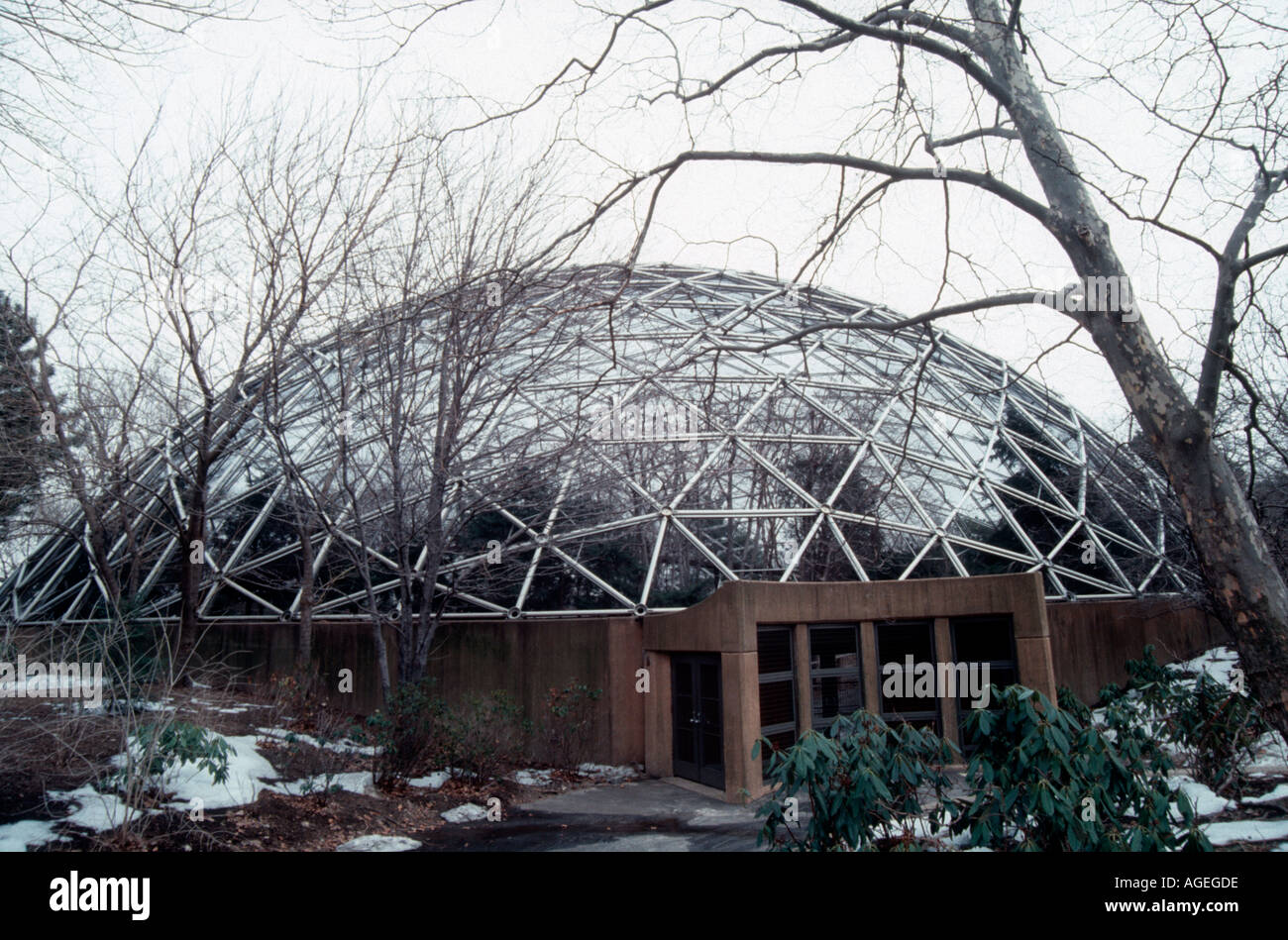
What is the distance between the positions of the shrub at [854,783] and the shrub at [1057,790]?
12.8 inches

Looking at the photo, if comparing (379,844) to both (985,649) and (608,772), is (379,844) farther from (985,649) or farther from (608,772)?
(985,649)

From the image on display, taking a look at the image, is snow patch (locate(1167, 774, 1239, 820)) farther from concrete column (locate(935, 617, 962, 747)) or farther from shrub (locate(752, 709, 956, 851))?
concrete column (locate(935, 617, 962, 747))

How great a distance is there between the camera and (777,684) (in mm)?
11797

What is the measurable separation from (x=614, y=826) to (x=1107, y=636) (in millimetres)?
11834

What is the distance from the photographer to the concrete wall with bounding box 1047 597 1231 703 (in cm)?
1510

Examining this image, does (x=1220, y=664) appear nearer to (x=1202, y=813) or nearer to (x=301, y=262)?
(x=1202, y=813)

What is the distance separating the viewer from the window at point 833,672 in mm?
12312

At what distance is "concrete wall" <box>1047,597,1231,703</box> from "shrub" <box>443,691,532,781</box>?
31.8 ft

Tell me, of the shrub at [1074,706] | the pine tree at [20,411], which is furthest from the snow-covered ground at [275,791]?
the pine tree at [20,411]

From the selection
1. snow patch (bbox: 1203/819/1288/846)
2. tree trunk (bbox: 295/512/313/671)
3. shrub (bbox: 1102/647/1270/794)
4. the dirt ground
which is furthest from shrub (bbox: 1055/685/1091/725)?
tree trunk (bbox: 295/512/313/671)

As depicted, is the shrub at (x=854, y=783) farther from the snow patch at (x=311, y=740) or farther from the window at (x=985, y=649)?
the window at (x=985, y=649)

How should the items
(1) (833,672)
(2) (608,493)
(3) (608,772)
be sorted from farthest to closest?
(2) (608,493) < (1) (833,672) < (3) (608,772)

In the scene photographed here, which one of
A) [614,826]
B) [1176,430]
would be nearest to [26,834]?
[614,826]
